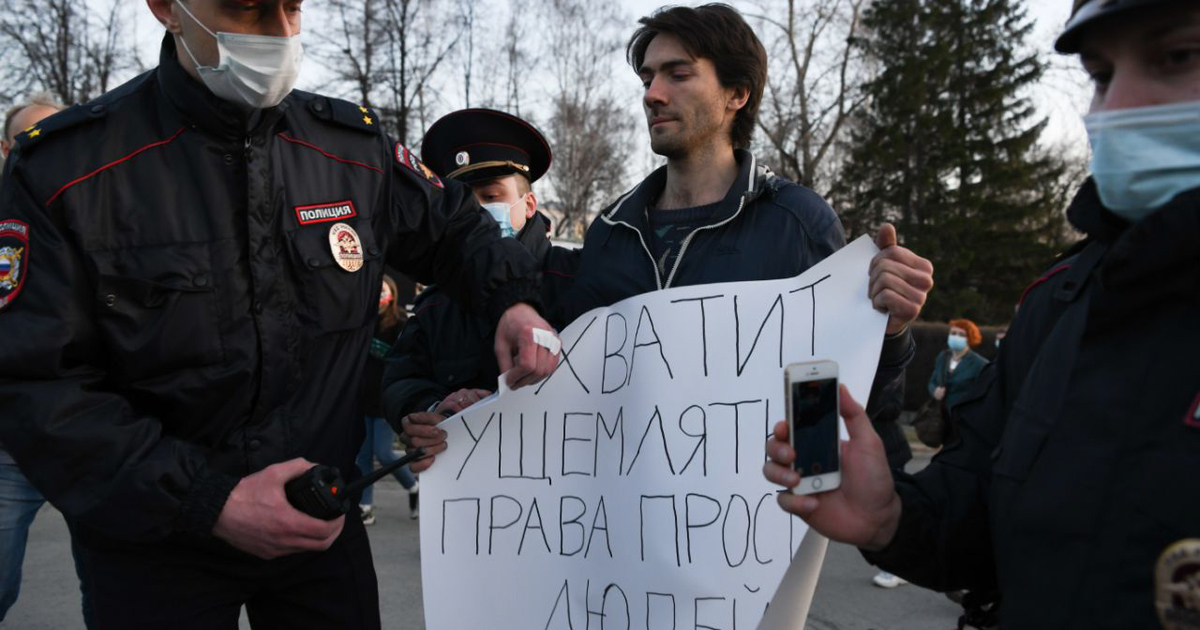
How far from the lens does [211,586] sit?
74.9 inches

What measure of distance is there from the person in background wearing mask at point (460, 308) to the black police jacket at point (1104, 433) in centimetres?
136

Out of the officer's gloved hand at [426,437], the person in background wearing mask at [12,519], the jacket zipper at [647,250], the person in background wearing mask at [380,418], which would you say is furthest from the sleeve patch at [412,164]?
the person in background wearing mask at [380,418]

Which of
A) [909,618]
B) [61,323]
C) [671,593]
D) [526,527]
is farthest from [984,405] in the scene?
[909,618]

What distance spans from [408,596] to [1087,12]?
4751 mm

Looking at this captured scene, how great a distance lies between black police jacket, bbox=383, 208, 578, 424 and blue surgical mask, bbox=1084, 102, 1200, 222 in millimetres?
1620

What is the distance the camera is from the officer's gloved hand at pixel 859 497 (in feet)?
4.54

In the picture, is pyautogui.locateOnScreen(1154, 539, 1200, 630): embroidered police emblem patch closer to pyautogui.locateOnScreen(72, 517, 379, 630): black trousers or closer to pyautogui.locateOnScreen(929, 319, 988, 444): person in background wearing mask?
pyautogui.locateOnScreen(72, 517, 379, 630): black trousers

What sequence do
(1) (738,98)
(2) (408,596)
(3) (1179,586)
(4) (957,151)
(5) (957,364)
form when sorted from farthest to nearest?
(4) (957,151), (5) (957,364), (2) (408,596), (1) (738,98), (3) (1179,586)

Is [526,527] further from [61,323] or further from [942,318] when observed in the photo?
[942,318]

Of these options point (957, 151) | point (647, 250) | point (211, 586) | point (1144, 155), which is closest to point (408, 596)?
point (211, 586)

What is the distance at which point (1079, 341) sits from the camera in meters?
1.22

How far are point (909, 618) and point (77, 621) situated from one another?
441 centimetres

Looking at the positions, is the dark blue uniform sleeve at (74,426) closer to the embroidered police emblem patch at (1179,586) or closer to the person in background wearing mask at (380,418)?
the embroidered police emblem patch at (1179,586)

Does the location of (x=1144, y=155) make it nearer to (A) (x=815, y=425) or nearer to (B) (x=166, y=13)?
(A) (x=815, y=425)
